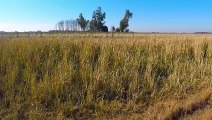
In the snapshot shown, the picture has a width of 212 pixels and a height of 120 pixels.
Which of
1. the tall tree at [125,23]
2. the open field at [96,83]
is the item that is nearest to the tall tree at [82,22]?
the tall tree at [125,23]

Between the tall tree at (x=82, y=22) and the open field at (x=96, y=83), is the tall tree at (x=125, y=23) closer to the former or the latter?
the tall tree at (x=82, y=22)

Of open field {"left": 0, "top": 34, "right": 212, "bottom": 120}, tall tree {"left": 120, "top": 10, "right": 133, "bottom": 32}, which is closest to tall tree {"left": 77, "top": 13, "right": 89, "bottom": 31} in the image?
tall tree {"left": 120, "top": 10, "right": 133, "bottom": 32}

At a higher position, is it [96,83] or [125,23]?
[125,23]

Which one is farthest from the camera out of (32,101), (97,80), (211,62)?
(211,62)

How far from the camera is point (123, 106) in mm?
5898

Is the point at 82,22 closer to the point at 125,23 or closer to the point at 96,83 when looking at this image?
the point at 125,23

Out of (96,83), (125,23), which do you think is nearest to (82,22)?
(125,23)

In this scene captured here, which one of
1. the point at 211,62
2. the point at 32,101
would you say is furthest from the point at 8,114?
the point at 211,62

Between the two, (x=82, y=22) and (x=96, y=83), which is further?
(x=82, y=22)

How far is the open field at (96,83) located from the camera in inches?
Result: 218

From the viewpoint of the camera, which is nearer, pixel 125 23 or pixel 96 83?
pixel 96 83

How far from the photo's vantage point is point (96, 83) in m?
6.34

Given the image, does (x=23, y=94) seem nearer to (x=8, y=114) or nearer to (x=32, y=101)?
(x=32, y=101)

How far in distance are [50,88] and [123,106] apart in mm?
1473
